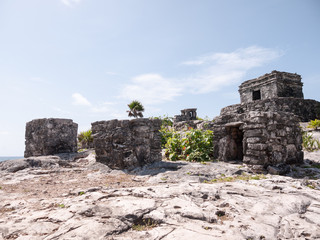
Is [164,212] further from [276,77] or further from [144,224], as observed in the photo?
[276,77]

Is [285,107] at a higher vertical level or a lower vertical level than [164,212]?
higher

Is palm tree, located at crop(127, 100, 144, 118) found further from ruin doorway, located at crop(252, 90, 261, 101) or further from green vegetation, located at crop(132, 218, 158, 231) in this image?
green vegetation, located at crop(132, 218, 158, 231)

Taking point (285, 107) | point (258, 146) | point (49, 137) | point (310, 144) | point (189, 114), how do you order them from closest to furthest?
point (258, 146)
point (49, 137)
point (310, 144)
point (285, 107)
point (189, 114)

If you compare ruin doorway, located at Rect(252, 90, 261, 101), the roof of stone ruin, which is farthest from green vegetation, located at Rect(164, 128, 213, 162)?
ruin doorway, located at Rect(252, 90, 261, 101)

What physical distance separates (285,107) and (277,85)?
14.8ft

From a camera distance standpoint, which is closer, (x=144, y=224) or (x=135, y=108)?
(x=144, y=224)

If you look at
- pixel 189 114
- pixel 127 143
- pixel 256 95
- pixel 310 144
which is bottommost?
pixel 310 144

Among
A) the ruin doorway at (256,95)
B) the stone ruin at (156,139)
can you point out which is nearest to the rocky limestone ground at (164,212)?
the stone ruin at (156,139)

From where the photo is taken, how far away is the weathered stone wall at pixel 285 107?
12766 millimetres

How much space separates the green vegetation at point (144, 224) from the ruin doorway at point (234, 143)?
17.4 feet

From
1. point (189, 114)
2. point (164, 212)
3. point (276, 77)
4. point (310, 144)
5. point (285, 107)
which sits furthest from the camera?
point (189, 114)

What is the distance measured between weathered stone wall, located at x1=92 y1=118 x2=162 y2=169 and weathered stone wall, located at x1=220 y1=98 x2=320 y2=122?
7491 mm

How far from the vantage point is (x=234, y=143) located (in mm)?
7492

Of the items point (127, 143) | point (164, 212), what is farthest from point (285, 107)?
point (164, 212)
